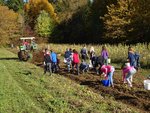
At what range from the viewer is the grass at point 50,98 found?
1643 cm

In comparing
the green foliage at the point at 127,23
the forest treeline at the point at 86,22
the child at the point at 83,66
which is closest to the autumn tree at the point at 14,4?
the forest treeline at the point at 86,22

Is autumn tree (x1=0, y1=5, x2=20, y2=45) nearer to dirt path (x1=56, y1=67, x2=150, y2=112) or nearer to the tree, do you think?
the tree

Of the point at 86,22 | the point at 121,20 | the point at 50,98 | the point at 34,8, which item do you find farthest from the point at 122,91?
the point at 34,8

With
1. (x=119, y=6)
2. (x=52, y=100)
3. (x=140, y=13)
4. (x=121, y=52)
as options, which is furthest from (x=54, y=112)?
(x=119, y=6)

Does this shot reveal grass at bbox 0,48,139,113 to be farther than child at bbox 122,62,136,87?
No

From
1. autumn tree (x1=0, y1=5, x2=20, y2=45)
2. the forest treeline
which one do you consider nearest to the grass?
the forest treeline

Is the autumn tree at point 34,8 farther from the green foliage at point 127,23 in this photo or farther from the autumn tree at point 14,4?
the green foliage at point 127,23

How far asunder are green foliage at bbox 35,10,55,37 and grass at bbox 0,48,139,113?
211 feet

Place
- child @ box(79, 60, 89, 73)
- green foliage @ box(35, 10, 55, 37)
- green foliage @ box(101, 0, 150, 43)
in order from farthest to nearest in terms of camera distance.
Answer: green foliage @ box(35, 10, 55, 37) → green foliage @ box(101, 0, 150, 43) → child @ box(79, 60, 89, 73)

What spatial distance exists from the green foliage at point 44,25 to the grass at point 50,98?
64.2 meters

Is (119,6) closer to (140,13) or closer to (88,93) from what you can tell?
(140,13)

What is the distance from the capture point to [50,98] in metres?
18.8

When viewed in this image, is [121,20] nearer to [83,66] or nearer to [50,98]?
[83,66]

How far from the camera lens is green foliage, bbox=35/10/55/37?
294 ft
